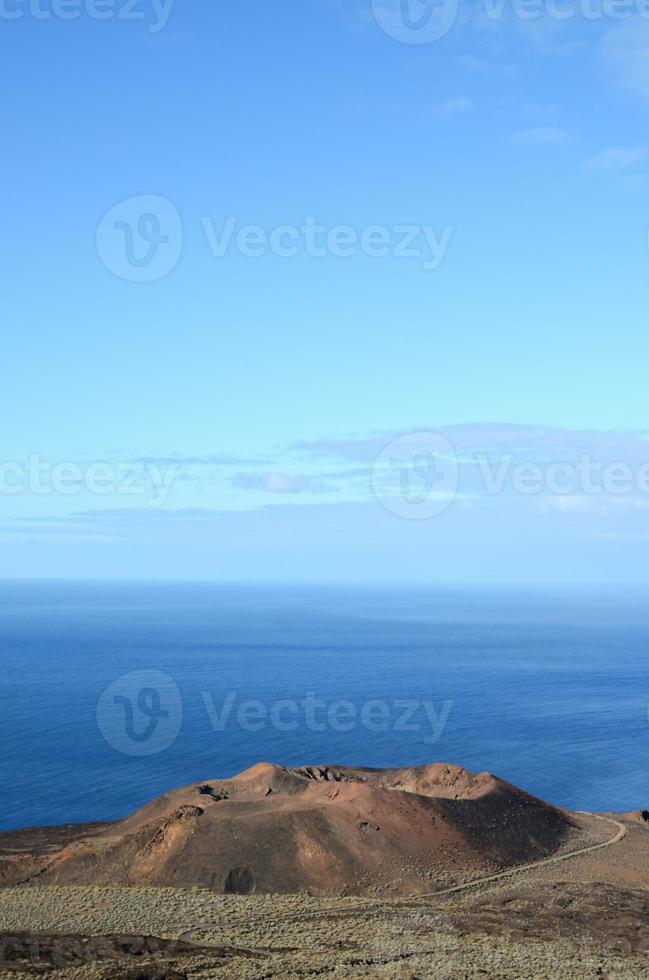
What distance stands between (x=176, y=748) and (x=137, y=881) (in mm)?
59981

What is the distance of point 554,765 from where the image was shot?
114562 mm

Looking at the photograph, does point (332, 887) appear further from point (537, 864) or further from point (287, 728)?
point (287, 728)

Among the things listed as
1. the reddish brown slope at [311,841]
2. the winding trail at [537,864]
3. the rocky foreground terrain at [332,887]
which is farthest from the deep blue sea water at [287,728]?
the rocky foreground terrain at [332,887]

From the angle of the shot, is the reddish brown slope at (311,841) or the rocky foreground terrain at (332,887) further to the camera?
the reddish brown slope at (311,841)

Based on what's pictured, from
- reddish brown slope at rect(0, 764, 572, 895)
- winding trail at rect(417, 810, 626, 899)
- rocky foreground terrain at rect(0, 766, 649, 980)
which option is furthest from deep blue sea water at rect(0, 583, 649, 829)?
rocky foreground terrain at rect(0, 766, 649, 980)

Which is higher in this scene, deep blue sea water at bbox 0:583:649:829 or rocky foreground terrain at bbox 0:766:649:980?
rocky foreground terrain at bbox 0:766:649:980

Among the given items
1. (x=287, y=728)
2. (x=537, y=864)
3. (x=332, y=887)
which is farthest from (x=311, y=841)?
(x=287, y=728)

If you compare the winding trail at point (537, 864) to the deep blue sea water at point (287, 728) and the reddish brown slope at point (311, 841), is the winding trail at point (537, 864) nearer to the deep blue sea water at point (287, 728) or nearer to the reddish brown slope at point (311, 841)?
the reddish brown slope at point (311, 841)

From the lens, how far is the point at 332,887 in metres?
57.2

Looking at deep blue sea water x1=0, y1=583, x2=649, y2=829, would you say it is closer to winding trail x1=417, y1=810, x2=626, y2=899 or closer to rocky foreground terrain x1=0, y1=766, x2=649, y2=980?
winding trail x1=417, y1=810, x2=626, y2=899

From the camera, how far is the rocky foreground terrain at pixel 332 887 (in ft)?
145

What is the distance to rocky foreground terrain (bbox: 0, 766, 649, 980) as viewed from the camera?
44188 millimetres

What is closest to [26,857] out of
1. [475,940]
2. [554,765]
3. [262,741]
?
[475,940]

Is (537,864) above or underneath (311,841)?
underneath
